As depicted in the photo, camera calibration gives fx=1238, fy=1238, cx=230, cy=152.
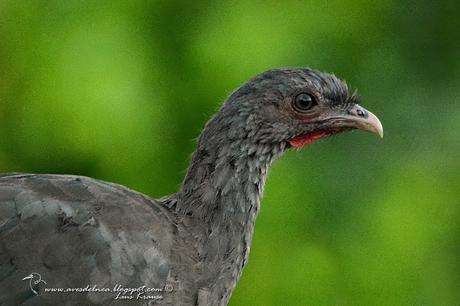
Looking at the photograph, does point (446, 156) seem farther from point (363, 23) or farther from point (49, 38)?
point (49, 38)

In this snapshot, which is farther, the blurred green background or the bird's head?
the blurred green background

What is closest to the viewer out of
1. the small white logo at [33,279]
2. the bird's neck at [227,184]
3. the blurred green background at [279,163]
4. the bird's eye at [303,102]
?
the small white logo at [33,279]

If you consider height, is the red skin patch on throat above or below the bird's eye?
below

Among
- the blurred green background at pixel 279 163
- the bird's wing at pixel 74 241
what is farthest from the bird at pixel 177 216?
the blurred green background at pixel 279 163

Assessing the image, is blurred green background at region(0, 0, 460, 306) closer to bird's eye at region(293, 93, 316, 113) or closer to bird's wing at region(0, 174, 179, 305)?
bird's eye at region(293, 93, 316, 113)

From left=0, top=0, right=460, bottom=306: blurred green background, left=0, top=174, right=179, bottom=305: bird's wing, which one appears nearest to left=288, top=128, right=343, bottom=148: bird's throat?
left=0, top=174, right=179, bottom=305: bird's wing

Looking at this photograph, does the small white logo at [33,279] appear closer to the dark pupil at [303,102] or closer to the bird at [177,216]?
the bird at [177,216]

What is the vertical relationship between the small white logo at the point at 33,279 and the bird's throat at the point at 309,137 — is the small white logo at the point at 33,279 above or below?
below

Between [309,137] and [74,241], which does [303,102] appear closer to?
[309,137]
